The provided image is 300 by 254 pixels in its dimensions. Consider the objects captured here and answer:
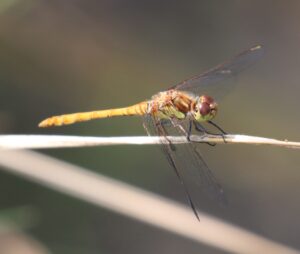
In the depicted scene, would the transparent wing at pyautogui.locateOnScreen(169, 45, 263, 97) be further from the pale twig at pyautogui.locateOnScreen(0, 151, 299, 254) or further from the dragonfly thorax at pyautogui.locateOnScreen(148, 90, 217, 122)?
the pale twig at pyautogui.locateOnScreen(0, 151, 299, 254)

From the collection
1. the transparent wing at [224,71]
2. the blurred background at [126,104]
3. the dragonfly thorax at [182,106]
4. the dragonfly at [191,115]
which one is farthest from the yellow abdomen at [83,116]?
the blurred background at [126,104]

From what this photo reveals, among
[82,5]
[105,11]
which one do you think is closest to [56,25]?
[82,5]

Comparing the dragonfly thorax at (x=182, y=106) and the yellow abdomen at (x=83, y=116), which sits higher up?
the yellow abdomen at (x=83, y=116)

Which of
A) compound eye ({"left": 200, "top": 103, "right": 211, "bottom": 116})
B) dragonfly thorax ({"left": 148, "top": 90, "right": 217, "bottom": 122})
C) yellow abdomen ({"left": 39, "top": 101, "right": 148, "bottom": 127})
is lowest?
compound eye ({"left": 200, "top": 103, "right": 211, "bottom": 116})

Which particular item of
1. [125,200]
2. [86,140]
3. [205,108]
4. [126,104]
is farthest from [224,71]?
[126,104]

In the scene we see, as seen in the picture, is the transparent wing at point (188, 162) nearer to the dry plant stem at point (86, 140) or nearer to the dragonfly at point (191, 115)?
the dragonfly at point (191, 115)

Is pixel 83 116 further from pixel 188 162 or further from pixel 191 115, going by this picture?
pixel 188 162

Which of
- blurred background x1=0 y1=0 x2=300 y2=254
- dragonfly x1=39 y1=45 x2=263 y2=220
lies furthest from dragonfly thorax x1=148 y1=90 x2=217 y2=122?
blurred background x1=0 y1=0 x2=300 y2=254
